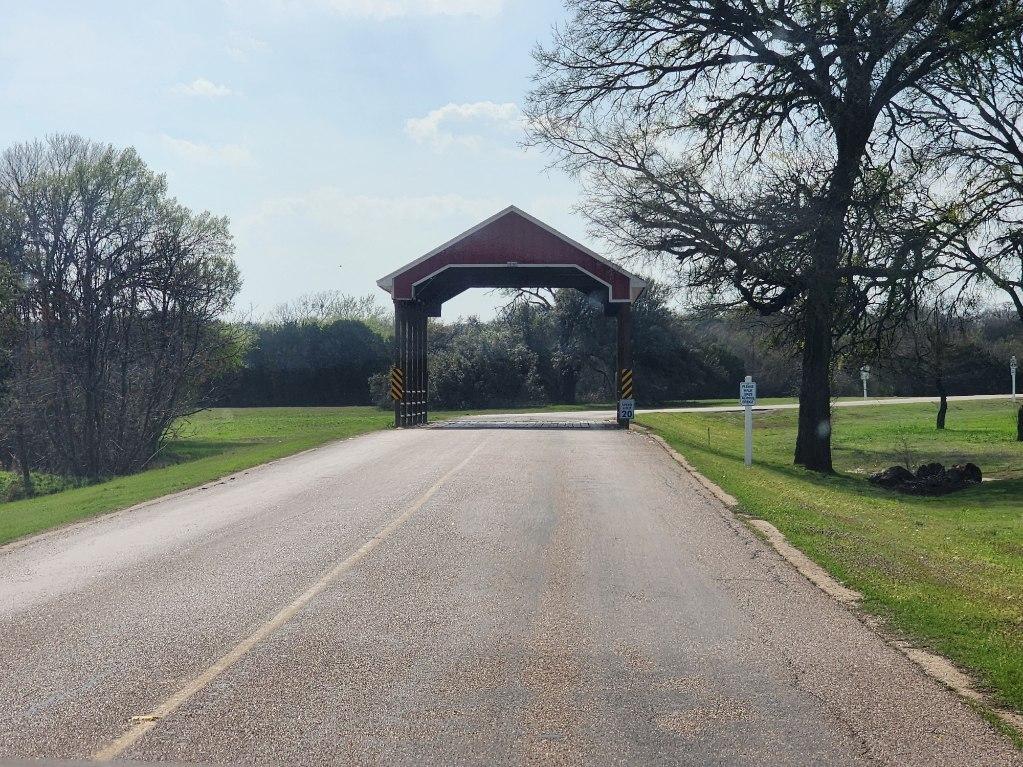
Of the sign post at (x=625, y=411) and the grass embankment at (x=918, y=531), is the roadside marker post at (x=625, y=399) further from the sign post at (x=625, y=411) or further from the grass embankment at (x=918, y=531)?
the grass embankment at (x=918, y=531)

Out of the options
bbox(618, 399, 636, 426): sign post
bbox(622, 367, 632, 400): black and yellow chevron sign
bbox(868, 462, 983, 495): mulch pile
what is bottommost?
bbox(868, 462, 983, 495): mulch pile

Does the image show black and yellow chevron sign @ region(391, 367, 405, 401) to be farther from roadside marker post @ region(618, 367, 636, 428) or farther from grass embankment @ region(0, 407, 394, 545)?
roadside marker post @ region(618, 367, 636, 428)

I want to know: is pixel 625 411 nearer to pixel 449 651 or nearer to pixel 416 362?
pixel 416 362

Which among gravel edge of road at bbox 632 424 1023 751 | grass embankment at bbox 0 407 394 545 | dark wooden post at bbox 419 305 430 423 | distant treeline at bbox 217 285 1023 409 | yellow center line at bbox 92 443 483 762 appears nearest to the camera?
yellow center line at bbox 92 443 483 762

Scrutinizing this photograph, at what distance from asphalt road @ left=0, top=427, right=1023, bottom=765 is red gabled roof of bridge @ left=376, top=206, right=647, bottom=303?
70.9ft

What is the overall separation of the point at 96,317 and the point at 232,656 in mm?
28470

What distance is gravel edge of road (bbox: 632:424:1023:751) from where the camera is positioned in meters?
5.89

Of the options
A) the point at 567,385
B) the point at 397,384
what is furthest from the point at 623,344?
the point at 567,385

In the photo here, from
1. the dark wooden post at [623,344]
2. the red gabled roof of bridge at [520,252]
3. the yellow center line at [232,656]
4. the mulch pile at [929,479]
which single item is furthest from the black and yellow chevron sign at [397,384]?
the yellow center line at [232,656]

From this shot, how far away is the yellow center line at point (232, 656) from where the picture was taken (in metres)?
5.43

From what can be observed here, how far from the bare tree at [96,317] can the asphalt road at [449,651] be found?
66.6 ft

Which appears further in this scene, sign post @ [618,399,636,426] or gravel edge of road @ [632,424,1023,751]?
sign post @ [618,399,636,426]

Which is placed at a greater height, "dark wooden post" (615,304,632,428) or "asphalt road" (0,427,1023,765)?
"dark wooden post" (615,304,632,428)

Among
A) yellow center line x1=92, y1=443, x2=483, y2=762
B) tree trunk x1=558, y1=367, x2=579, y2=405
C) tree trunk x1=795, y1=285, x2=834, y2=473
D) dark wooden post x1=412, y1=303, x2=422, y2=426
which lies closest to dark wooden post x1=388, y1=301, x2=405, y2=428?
dark wooden post x1=412, y1=303, x2=422, y2=426
